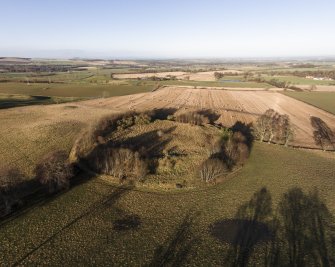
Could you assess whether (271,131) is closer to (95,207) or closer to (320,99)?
(95,207)

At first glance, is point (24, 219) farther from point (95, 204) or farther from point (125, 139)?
point (125, 139)

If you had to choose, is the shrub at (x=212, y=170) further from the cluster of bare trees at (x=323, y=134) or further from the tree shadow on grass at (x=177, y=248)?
the cluster of bare trees at (x=323, y=134)

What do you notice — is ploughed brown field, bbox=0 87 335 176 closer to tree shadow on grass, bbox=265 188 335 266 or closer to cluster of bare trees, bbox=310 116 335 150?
cluster of bare trees, bbox=310 116 335 150

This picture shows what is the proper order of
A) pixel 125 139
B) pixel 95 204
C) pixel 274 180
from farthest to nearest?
1. pixel 125 139
2. pixel 274 180
3. pixel 95 204

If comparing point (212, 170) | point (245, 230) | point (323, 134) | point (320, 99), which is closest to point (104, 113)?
point (212, 170)

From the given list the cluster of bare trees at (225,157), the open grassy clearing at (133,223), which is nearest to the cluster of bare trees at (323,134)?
the cluster of bare trees at (225,157)

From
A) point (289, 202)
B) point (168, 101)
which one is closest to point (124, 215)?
point (289, 202)
